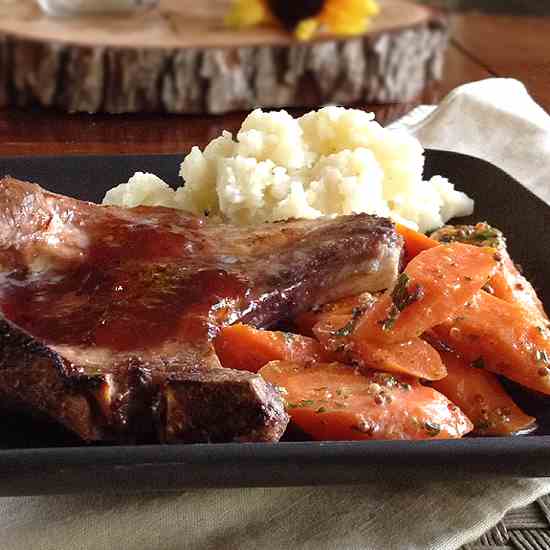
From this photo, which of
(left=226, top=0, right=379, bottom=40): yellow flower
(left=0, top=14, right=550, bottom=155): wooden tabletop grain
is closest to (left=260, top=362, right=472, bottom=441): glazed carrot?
(left=0, top=14, right=550, bottom=155): wooden tabletop grain

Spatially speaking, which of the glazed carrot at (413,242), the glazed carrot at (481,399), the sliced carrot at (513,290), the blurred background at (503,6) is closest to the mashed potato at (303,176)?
the glazed carrot at (413,242)

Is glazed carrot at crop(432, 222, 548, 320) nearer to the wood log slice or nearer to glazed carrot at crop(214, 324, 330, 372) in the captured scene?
glazed carrot at crop(214, 324, 330, 372)

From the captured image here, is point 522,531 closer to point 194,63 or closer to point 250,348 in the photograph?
point 250,348

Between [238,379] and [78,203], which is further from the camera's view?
[78,203]

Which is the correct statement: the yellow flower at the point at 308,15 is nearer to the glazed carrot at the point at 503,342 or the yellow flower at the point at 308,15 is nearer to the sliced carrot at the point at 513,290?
the sliced carrot at the point at 513,290

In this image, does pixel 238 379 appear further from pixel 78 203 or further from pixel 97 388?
pixel 78 203

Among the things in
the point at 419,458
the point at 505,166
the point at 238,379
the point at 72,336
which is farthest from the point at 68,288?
the point at 505,166
